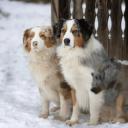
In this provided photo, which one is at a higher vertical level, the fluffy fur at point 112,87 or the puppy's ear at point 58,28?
the puppy's ear at point 58,28

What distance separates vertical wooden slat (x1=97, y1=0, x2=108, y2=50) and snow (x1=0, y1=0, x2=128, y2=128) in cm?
162

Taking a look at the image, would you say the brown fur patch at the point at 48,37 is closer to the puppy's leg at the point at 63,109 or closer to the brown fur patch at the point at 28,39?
the brown fur patch at the point at 28,39

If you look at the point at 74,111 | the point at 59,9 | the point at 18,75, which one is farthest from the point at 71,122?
the point at 18,75

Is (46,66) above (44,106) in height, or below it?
above

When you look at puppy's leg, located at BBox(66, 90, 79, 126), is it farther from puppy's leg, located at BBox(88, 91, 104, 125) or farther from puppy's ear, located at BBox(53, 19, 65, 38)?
puppy's ear, located at BBox(53, 19, 65, 38)

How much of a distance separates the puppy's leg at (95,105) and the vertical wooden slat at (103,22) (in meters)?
3.70

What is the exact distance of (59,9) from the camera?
436 inches

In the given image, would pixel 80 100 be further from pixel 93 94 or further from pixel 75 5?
pixel 75 5

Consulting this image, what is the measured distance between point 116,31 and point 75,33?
4.05 m

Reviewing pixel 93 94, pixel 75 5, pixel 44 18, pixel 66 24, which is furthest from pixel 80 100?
pixel 44 18

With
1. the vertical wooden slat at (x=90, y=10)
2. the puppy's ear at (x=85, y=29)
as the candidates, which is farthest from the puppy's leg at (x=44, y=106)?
the vertical wooden slat at (x=90, y=10)

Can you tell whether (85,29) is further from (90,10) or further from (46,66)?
(90,10)

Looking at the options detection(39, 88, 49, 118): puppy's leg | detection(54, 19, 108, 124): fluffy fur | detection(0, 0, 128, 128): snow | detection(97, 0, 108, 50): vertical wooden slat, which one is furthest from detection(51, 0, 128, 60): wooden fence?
detection(54, 19, 108, 124): fluffy fur

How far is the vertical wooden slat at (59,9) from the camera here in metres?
11.0
